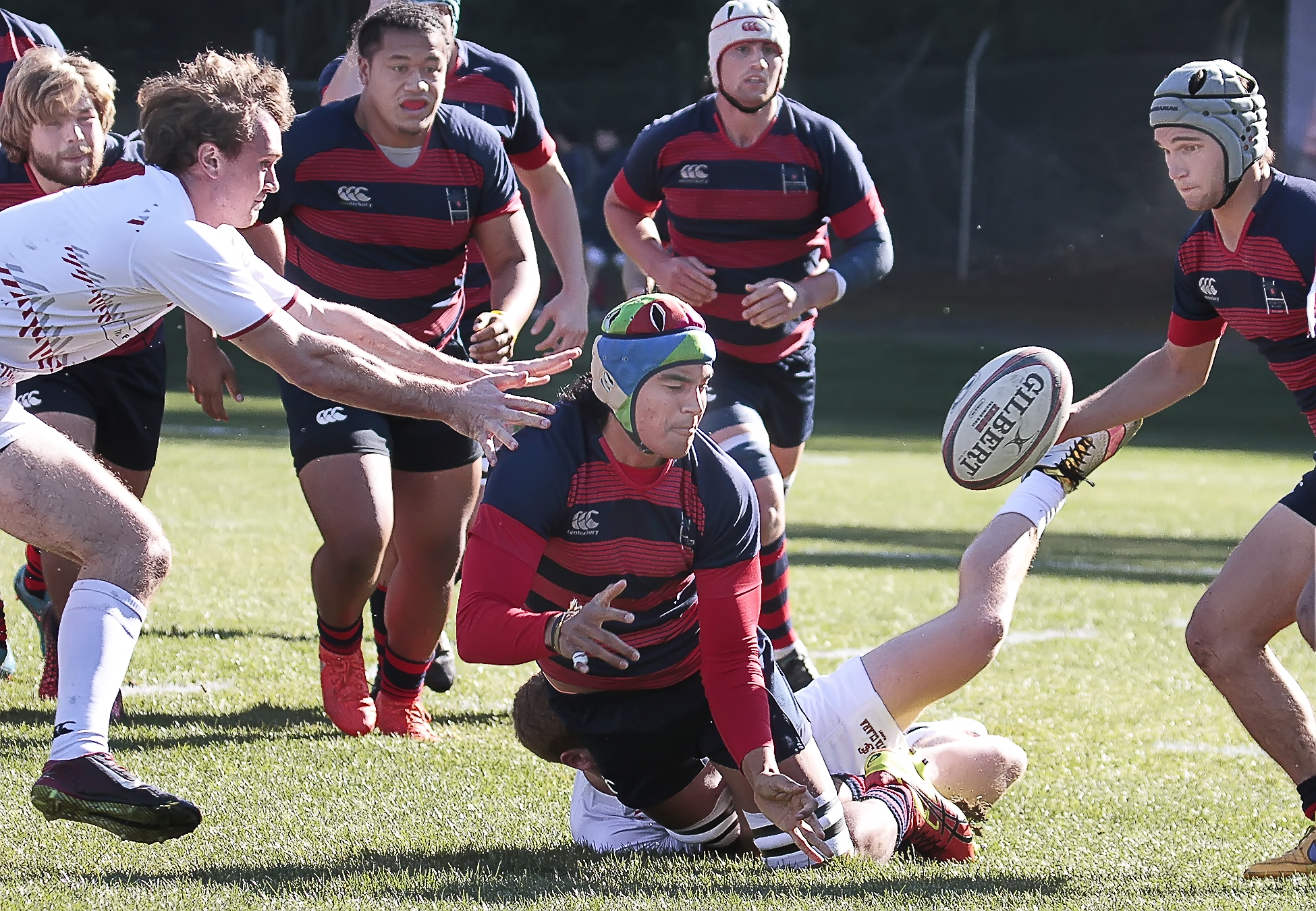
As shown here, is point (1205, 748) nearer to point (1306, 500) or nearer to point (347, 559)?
point (1306, 500)

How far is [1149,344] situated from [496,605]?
20447 mm

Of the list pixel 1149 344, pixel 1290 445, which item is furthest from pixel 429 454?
pixel 1149 344

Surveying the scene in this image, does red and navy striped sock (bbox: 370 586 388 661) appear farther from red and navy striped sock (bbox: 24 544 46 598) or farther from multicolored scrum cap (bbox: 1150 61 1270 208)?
multicolored scrum cap (bbox: 1150 61 1270 208)

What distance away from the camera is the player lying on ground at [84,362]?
203 inches

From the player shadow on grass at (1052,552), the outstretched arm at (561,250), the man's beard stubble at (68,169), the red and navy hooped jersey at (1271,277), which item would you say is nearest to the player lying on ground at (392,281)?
the outstretched arm at (561,250)

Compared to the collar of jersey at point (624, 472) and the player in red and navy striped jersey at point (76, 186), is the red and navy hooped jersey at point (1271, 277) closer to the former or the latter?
the collar of jersey at point (624, 472)

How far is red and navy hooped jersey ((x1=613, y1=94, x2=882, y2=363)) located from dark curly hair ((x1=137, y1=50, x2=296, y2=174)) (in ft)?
8.26

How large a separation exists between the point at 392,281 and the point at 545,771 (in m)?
1.63

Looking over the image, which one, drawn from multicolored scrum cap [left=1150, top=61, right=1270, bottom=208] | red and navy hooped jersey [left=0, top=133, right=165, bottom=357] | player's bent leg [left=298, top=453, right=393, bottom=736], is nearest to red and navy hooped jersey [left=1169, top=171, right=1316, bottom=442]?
multicolored scrum cap [left=1150, top=61, right=1270, bottom=208]

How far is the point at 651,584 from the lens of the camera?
4.05 metres

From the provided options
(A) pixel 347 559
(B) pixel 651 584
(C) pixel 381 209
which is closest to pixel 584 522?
(B) pixel 651 584

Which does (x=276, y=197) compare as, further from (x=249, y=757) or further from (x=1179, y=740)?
(x=1179, y=740)

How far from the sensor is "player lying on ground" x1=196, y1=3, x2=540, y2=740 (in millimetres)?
5262

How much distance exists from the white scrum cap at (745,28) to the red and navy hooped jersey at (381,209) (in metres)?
A: 1.09
